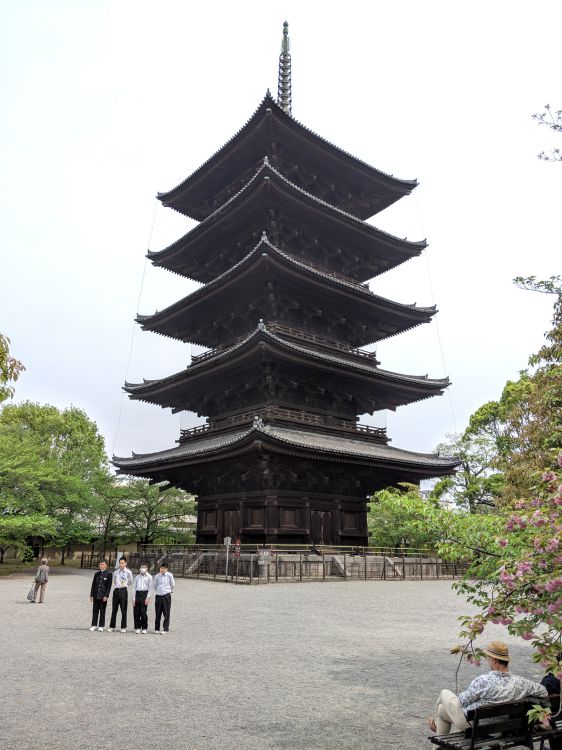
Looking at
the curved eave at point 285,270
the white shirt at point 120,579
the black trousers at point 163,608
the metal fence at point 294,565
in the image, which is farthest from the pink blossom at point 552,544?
the curved eave at point 285,270

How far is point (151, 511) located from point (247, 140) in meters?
25.4

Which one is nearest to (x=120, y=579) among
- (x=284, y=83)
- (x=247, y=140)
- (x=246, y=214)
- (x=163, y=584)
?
(x=163, y=584)

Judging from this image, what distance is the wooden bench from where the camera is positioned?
4.39 meters

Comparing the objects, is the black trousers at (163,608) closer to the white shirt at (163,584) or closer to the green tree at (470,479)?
the white shirt at (163,584)

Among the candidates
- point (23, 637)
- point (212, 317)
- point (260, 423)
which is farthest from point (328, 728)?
point (212, 317)

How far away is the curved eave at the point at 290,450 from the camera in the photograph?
2377 cm

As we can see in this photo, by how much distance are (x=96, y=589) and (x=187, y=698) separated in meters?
6.02

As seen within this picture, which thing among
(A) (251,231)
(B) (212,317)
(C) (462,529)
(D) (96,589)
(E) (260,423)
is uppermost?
(A) (251,231)

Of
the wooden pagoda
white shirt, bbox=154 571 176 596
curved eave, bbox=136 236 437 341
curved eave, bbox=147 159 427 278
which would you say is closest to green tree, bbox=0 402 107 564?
the wooden pagoda

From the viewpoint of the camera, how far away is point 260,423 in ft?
77.6

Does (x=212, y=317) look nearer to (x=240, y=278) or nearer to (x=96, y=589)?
(x=240, y=278)

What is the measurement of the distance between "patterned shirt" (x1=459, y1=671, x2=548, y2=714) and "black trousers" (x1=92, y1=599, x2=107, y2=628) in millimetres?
9285

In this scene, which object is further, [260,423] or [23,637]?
[260,423]

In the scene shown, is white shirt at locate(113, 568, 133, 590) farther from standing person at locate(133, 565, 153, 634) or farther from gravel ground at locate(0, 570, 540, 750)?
gravel ground at locate(0, 570, 540, 750)
